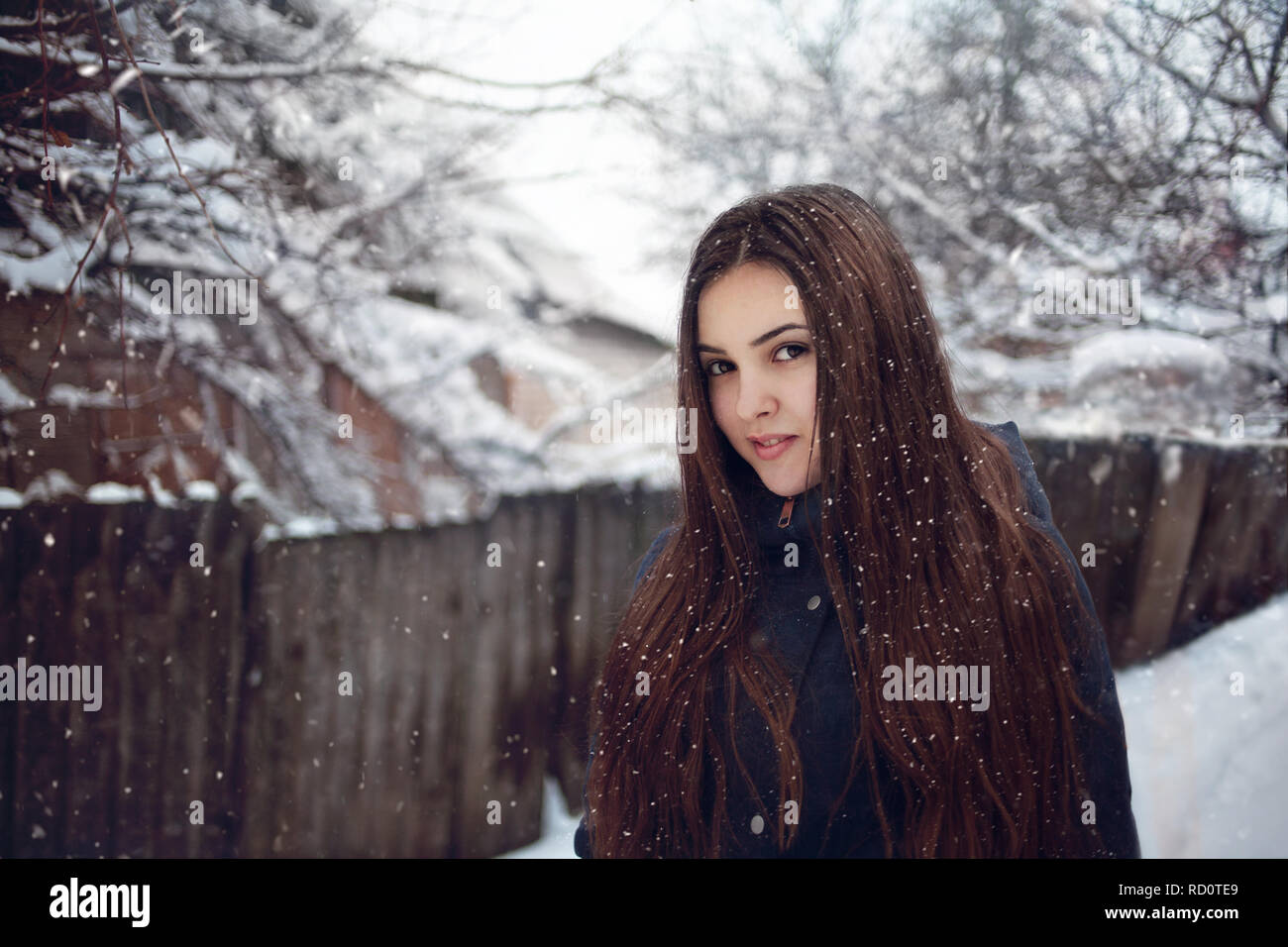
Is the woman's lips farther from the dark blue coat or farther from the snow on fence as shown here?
the snow on fence

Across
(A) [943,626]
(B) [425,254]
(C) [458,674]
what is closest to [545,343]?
(B) [425,254]

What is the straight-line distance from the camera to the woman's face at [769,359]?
121cm

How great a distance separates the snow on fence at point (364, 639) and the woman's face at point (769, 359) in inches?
50.2

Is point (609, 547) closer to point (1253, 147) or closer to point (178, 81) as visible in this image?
point (178, 81)

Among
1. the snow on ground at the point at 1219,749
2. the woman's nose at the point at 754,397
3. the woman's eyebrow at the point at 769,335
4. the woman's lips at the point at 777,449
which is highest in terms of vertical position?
the woman's eyebrow at the point at 769,335

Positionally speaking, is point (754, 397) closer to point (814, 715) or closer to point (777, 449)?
point (777, 449)

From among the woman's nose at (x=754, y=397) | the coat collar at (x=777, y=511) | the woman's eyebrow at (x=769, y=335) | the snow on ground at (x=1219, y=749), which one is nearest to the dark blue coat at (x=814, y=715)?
the coat collar at (x=777, y=511)

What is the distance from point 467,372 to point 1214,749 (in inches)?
116

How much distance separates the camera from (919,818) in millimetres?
1230

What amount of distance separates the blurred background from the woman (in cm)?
113

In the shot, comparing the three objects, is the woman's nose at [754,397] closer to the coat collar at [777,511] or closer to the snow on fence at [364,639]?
the coat collar at [777,511]
